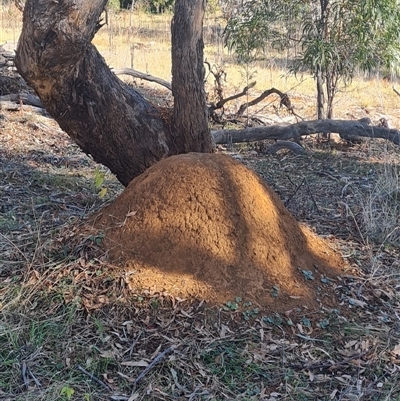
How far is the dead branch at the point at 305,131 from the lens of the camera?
9070 millimetres

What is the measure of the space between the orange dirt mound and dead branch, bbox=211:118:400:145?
4.72 metres

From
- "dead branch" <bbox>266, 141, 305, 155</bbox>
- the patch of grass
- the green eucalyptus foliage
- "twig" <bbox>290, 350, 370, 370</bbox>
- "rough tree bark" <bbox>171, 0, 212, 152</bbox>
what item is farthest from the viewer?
the green eucalyptus foliage

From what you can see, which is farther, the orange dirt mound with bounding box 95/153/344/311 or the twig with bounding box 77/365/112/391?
the orange dirt mound with bounding box 95/153/344/311

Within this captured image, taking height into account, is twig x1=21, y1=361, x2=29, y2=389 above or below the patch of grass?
below

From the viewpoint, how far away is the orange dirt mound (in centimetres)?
390

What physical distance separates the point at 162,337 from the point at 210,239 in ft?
2.56

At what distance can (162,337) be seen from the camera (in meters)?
3.53

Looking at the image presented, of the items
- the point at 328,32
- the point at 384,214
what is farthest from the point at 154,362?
the point at 328,32

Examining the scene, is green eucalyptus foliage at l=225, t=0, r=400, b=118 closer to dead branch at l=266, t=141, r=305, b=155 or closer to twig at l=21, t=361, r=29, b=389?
dead branch at l=266, t=141, r=305, b=155

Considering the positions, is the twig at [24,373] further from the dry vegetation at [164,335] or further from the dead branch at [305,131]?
the dead branch at [305,131]

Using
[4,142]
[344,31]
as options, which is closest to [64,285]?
[4,142]

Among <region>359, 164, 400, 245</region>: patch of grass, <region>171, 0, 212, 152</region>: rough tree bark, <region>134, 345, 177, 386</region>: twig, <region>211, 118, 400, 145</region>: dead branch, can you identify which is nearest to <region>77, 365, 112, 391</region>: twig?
<region>134, 345, 177, 386</region>: twig

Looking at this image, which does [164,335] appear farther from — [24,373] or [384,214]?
[384,214]

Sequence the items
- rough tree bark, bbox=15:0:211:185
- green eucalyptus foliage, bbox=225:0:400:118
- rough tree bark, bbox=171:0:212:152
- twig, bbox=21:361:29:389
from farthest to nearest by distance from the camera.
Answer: green eucalyptus foliage, bbox=225:0:400:118, rough tree bark, bbox=171:0:212:152, rough tree bark, bbox=15:0:211:185, twig, bbox=21:361:29:389
